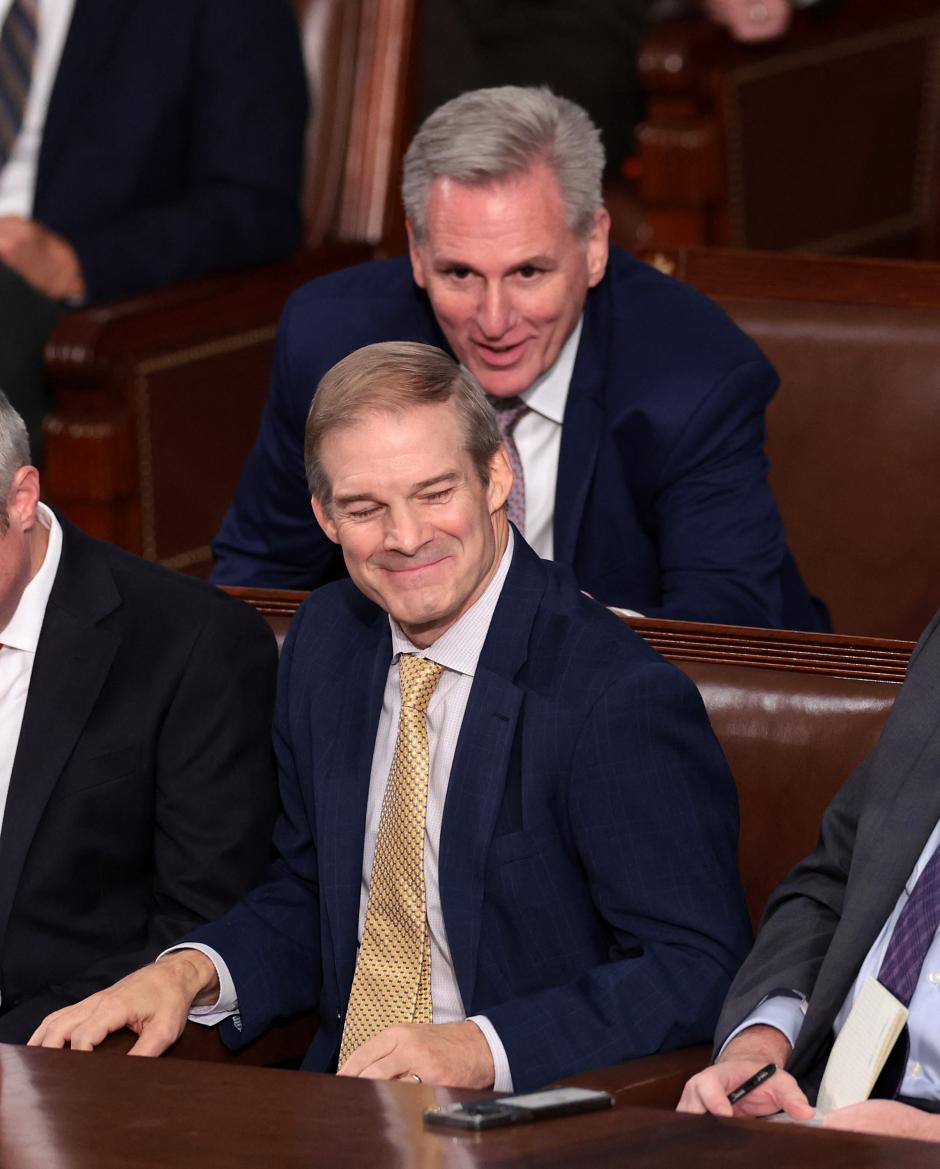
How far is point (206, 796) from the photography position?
231 centimetres

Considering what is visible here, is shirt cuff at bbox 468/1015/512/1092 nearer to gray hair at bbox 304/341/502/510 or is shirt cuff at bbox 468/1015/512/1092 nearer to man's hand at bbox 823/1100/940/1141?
man's hand at bbox 823/1100/940/1141

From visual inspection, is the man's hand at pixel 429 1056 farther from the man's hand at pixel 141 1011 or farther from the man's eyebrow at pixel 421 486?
the man's eyebrow at pixel 421 486

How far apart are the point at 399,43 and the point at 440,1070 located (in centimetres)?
279

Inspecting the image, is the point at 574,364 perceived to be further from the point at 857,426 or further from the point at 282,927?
the point at 282,927

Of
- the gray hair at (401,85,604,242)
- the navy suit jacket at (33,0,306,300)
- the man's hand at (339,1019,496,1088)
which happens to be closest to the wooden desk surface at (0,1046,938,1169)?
the man's hand at (339,1019,496,1088)

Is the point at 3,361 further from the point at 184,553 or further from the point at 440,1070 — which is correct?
the point at 440,1070

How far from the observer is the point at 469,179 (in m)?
2.89

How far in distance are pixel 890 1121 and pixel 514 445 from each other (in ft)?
4.66

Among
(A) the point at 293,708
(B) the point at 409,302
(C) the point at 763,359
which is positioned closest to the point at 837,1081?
(A) the point at 293,708

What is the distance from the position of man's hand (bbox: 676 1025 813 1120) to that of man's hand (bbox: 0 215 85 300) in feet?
7.78

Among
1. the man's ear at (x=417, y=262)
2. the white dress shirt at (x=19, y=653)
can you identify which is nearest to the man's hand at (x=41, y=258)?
the man's ear at (x=417, y=262)

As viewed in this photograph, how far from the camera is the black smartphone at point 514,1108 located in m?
1.47

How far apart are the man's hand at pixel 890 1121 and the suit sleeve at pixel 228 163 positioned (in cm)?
252

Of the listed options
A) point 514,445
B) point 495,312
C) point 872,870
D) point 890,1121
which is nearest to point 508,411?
point 514,445
